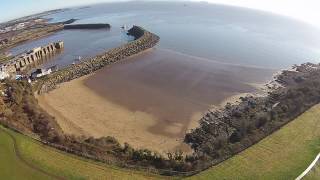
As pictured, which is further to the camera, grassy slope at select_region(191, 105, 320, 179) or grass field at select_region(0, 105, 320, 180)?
grass field at select_region(0, 105, 320, 180)

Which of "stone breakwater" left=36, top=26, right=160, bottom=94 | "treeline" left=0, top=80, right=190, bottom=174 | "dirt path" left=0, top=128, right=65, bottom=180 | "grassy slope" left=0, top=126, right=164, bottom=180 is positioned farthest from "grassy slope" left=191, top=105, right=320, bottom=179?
"stone breakwater" left=36, top=26, right=160, bottom=94

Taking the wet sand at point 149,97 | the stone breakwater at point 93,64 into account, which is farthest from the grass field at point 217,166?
the stone breakwater at point 93,64

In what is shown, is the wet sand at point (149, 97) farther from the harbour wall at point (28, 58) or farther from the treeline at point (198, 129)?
the harbour wall at point (28, 58)

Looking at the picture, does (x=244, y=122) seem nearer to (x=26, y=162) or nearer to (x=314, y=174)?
(x=314, y=174)

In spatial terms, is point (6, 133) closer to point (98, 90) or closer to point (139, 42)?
point (98, 90)

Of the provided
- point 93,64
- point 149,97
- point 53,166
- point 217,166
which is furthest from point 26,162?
point 93,64

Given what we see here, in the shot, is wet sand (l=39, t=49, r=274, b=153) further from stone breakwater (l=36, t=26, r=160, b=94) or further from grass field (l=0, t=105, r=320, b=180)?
grass field (l=0, t=105, r=320, b=180)

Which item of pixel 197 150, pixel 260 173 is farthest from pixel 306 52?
pixel 260 173
